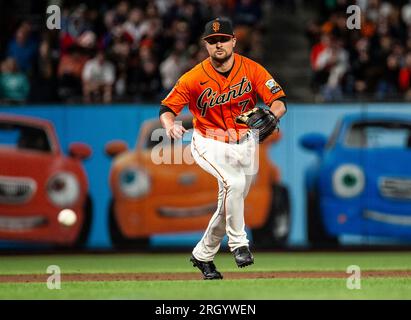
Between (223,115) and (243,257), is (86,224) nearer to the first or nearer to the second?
(223,115)

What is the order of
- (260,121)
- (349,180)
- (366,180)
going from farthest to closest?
(349,180), (366,180), (260,121)

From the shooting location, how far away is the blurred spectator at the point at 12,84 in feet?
57.5

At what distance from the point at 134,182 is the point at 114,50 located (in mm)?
2467

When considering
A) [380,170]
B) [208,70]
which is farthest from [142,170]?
[208,70]

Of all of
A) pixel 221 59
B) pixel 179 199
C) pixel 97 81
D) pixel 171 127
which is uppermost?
pixel 221 59

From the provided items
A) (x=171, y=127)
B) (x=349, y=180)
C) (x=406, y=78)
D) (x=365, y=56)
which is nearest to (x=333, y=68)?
(x=365, y=56)

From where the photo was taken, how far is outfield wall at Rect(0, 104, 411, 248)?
1741 centimetres

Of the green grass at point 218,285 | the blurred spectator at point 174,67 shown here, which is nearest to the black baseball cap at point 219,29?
the green grass at point 218,285

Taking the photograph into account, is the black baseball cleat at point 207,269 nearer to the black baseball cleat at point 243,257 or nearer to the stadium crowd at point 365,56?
the black baseball cleat at point 243,257

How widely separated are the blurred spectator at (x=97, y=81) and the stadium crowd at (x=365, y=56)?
144 inches

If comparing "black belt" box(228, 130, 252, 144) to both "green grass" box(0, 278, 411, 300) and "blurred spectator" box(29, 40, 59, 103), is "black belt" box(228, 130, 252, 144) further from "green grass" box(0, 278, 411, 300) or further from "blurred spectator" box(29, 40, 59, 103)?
"blurred spectator" box(29, 40, 59, 103)

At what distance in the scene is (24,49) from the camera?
18.2m
